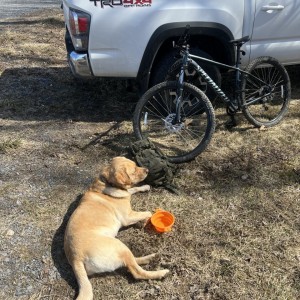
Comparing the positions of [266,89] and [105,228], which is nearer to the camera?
[105,228]

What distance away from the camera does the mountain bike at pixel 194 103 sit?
169 inches

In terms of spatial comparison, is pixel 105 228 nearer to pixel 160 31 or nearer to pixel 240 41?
pixel 160 31

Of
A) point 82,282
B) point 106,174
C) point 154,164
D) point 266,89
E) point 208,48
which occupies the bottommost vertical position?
point 82,282

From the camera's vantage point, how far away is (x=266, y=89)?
16.3 ft

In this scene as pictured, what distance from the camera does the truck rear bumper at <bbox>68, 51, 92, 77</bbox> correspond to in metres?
4.75

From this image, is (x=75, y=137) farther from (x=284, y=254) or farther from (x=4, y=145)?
(x=284, y=254)

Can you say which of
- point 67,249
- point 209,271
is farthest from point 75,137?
point 209,271

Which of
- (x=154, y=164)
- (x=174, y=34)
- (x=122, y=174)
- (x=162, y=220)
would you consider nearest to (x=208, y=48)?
(x=174, y=34)

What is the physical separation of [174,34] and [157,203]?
1969 millimetres

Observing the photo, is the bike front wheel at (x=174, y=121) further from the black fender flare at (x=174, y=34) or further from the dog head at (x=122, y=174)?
the dog head at (x=122, y=174)

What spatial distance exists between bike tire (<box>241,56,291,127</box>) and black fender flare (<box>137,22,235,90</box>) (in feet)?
1.41

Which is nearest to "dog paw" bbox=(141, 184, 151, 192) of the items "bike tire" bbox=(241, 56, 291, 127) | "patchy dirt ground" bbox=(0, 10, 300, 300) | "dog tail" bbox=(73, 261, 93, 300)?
"patchy dirt ground" bbox=(0, 10, 300, 300)

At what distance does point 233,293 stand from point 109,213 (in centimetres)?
116

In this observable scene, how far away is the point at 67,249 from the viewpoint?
307cm
